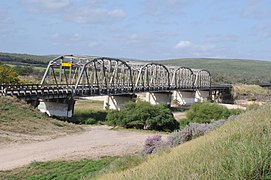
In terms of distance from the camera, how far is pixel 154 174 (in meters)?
9.10

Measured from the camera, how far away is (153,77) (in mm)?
104562

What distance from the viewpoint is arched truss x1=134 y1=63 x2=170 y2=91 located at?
94.4 m

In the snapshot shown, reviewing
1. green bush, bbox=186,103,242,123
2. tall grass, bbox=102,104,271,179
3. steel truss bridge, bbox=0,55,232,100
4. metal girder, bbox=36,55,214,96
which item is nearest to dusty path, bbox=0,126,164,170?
steel truss bridge, bbox=0,55,232,100

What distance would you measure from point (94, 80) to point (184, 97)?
4647 cm

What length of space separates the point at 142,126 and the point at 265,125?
4006 centimetres

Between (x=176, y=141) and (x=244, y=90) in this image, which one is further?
(x=244, y=90)

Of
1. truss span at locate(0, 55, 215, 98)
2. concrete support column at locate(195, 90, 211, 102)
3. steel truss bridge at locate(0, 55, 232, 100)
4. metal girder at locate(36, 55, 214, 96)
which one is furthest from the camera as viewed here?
concrete support column at locate(195, 90, 211, 102)

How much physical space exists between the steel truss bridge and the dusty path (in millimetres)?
12464

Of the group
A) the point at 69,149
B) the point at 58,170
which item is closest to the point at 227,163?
the point at 58,170

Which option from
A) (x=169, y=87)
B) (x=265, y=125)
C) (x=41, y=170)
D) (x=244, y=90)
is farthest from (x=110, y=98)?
(x=244, y=90)

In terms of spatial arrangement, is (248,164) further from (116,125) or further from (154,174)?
(116,125)

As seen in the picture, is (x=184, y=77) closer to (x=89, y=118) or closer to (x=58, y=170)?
(x=89, y=118)

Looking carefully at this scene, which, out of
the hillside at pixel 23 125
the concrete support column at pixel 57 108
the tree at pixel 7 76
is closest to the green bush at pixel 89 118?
the concrete support column at pixel 57 108

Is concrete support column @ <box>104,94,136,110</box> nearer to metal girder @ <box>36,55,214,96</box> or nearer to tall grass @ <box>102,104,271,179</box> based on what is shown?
metal girder @ <box>36,55,214,96</box>
